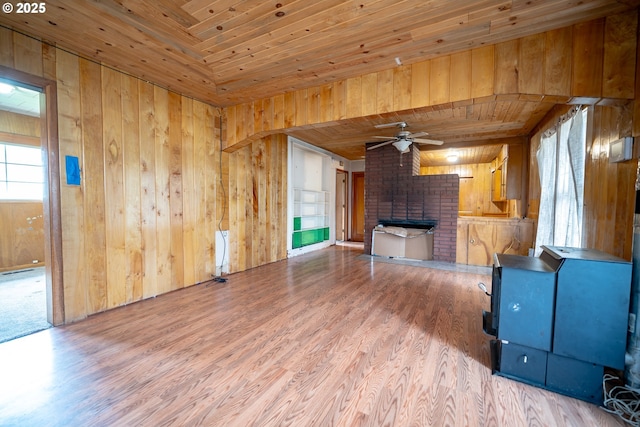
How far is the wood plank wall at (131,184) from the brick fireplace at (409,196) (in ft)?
10.1

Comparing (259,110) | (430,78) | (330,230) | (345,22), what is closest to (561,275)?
(430,78)

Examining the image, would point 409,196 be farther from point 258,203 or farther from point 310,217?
point 258,203

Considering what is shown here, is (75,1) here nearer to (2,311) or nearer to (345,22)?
(345,22)

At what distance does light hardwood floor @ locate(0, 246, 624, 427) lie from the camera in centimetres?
144

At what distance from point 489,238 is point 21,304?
690cm

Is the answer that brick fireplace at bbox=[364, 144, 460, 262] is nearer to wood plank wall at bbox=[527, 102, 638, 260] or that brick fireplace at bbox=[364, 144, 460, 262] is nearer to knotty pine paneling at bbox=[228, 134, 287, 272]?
knotty pine paneling at bbox=[228, 134, 287, 272]

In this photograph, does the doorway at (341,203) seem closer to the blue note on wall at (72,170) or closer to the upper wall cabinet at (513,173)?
the upper wall cabinet at (513,173)

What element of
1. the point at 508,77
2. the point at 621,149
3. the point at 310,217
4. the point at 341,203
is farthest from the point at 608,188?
the point at 341,203

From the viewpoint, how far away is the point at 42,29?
2.18 m

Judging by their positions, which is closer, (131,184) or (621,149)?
(621,149)

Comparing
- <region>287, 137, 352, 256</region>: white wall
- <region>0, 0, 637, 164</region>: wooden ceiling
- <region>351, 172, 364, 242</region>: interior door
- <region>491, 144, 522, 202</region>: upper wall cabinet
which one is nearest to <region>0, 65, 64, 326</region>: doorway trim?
<region>0, 0, 637, 164</region>: wooden ceiling

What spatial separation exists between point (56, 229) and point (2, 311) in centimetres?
125

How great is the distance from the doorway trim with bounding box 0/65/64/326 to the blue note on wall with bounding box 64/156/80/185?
7 centimetres

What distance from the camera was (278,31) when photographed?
2.21 m
